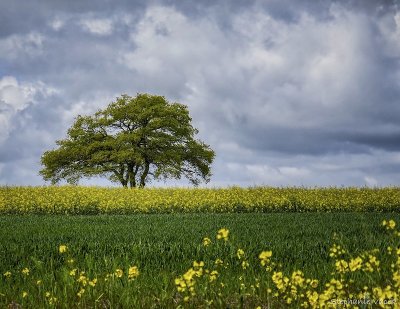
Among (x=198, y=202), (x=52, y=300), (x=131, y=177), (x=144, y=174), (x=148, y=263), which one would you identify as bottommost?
(x=52, y=300)

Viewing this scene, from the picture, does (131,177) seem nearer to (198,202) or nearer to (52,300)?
(198,202)

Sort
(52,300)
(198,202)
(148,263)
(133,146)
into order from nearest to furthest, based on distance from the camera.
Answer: (52,300), (148,263), (198,202), (133,146)

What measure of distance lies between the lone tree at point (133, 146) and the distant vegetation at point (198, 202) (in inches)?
553

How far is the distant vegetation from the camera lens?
29.0 m

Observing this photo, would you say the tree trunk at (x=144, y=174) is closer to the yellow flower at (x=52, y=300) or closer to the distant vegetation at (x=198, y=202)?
the distant vegetation at (x=198, y=202)

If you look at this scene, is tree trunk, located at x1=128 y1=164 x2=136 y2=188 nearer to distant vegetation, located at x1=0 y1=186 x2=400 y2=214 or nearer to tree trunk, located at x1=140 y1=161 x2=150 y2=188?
tree trunk, located at x1=140 y1=161 x2=150 y2=188

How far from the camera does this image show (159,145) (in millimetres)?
45719

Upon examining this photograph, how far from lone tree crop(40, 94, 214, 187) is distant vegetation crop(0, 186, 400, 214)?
14040 millimetres

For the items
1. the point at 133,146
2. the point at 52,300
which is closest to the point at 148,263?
the point at 52,300

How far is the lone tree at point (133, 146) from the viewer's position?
45.5m

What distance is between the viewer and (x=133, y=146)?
45.1 m

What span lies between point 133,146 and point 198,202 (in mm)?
17324

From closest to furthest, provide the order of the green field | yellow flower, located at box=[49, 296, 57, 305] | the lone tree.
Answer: yellow flower, located at box=[49, 296, 57, 305]
the green field
the lone tree

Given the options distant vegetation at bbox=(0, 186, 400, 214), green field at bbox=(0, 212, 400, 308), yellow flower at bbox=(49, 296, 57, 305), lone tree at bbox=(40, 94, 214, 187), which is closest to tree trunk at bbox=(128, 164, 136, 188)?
lone tree at bbox=(40, 94, 214, 187)
